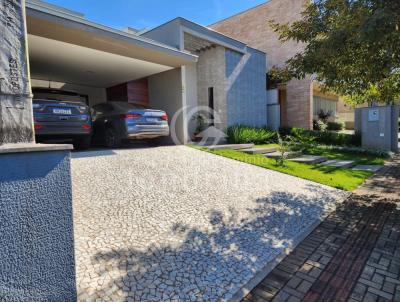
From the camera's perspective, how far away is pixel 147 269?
2709mm

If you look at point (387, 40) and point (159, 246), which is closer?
point (159, 246)

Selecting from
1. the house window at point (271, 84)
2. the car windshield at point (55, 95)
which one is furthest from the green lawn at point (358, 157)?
the car windshield at point (55, 95)

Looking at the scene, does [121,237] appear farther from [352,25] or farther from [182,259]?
[352,25]

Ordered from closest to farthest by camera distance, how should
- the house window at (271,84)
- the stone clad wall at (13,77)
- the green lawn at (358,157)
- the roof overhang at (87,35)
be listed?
the stone clad wall at (13,77) → the roof overhang at (87,35) → the green lawn at (358,157) → the house window at (271,84)

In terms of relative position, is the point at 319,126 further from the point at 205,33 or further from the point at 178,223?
the point at 178,223

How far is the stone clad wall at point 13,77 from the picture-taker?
1.87 metres

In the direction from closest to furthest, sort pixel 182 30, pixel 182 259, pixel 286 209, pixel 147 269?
pixel 147 269
pixel 182 259
pixel 286 209
pixel 182 30

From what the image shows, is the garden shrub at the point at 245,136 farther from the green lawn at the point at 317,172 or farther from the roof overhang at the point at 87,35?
the roof overhang at the point at 87,35

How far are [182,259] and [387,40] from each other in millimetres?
4388

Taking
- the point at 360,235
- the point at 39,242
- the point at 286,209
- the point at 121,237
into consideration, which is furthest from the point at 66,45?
the point at 360,235

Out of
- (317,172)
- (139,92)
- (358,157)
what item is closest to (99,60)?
(139,92)

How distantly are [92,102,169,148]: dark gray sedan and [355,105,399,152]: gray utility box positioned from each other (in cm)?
1031

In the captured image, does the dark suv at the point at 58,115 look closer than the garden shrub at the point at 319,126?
Yes

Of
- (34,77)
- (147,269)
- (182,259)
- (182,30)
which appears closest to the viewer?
(147,269)
